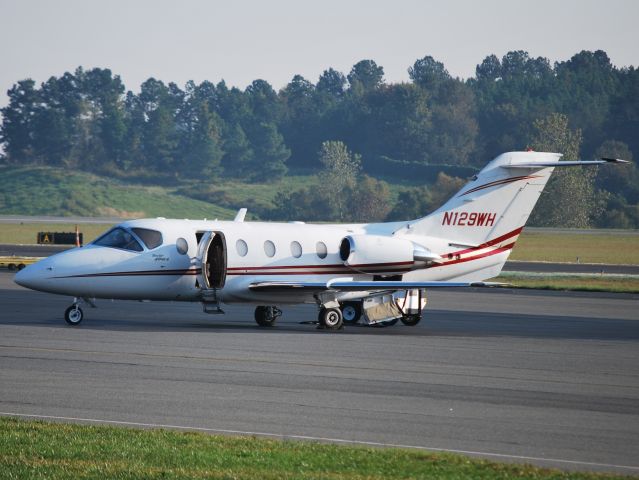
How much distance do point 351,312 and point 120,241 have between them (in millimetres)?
6520

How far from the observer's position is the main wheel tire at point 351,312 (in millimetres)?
30797

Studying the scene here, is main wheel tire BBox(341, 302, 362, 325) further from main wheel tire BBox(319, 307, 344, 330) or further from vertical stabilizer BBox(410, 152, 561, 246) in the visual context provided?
vertical stabilizer BBox(410, 152, 561, 246)

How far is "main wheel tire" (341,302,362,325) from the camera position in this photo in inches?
1212

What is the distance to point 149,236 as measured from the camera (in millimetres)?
28859

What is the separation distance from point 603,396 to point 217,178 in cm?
15516

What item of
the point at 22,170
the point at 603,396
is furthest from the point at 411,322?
the point at 22,170

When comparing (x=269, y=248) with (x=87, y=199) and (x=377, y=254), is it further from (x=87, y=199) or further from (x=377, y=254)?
(x=87, y=199)

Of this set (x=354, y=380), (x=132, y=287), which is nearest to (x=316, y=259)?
(x=132, y=287)

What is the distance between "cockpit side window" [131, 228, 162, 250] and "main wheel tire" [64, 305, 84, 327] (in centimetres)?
233

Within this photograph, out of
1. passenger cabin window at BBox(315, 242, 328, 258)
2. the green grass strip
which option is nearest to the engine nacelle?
passenger cabin window at BBox(315, 242, 328, 258)

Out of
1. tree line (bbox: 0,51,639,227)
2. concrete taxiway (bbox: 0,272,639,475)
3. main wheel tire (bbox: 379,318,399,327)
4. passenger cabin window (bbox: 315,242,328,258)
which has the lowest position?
main wheel tire (bbox: 379,318,399,327)

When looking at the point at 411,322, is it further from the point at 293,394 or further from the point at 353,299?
the point at 293,394

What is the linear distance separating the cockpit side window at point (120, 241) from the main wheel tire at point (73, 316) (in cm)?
174

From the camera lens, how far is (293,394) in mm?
17516
